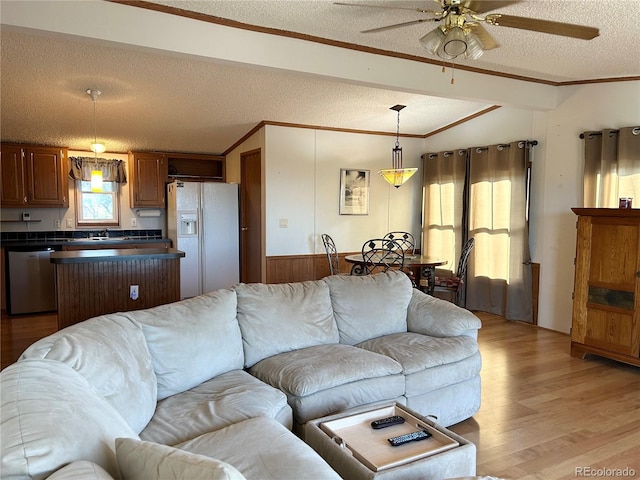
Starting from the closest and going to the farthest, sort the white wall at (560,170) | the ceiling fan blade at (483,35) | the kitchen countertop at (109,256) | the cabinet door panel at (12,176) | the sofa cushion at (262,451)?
the sofa cushion at (262,451), the ceiling fan blade at (483,35), the kitchen countertop at (109,256), the white wall at (560,170), the cabinet door panel at (12,176)

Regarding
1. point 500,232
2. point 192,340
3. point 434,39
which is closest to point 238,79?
point 434,39

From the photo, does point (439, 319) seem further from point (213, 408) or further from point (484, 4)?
point (484, 4)

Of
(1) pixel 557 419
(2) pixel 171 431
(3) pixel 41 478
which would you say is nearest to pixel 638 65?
(1) pixel 557 419

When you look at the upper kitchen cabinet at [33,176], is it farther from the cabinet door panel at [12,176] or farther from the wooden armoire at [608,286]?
the wooden armoire at [608,286]

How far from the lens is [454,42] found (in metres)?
2.50

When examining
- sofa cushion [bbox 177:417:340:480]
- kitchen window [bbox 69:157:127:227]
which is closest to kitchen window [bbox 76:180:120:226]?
kitchen window [bbox 69:157:127:227]

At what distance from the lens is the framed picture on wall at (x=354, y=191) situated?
6.30 meters

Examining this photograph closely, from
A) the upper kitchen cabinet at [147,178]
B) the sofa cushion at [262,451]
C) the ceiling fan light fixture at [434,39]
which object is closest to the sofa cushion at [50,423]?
the sofa cushion at [262,451]

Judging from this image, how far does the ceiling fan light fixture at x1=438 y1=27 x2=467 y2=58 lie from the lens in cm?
248

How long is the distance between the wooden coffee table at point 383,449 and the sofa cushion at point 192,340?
736mm

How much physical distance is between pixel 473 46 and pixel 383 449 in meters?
2.25

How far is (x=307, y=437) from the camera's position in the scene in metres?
1.92

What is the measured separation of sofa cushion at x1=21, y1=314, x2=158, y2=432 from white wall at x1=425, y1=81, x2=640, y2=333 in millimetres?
4463

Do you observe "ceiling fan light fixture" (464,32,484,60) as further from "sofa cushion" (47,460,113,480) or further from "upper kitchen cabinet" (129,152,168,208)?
"upper kitchen cabinet" (129,152,168,208)
